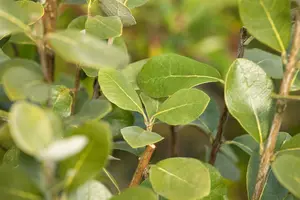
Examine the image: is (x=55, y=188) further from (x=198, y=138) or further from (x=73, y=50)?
(x=198, y=138)

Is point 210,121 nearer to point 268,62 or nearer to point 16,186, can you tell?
point 268,62

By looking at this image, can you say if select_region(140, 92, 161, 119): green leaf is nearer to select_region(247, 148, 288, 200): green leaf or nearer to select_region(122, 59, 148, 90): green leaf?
select_region(122, 59, 148, 90): green leaf

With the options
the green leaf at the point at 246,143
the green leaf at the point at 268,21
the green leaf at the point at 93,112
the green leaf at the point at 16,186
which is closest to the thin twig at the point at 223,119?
the green leaf at the point at 246,143

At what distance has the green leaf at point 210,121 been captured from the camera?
2.88ft

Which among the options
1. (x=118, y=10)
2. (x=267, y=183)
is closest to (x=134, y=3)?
(x=118, y=10)

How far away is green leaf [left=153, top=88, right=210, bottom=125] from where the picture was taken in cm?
61

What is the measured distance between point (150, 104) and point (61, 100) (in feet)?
0.35

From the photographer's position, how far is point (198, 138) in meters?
2.24

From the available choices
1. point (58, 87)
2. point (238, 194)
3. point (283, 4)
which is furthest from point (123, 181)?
point (283, 4)

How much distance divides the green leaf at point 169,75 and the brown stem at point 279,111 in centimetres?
13

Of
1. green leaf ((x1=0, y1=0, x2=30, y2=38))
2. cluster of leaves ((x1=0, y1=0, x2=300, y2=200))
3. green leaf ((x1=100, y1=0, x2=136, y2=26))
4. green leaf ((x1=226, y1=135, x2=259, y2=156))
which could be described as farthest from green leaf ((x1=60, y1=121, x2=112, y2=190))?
green leaf ((x1=226, y1=135, x2=259, y2=156))

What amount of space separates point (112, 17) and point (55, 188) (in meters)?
0.25

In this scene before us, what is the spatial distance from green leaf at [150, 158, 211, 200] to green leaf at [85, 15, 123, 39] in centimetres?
15

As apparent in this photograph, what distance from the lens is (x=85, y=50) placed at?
17.5 inches
